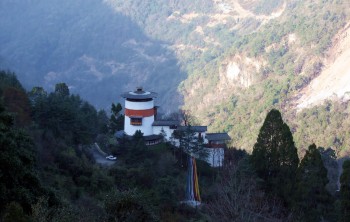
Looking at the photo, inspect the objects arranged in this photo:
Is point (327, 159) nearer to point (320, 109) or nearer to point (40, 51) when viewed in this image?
point (320, 109)

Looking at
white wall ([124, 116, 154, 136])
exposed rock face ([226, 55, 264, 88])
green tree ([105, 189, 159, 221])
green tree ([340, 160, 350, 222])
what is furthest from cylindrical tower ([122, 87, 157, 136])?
exposed rock face ([226, 55, 264, 88])

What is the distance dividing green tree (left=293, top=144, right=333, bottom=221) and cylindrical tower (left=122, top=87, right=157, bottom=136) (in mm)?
11737

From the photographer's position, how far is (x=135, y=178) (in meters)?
20.7

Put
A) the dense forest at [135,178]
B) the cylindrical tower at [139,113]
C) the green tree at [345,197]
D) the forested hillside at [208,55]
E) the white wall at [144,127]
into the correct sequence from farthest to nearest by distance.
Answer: the forested hillside at [208,55], the white wall at [144,127], the cylindrical tower at [139,113], the green tree at [345,197], the dense forest at [135,178]

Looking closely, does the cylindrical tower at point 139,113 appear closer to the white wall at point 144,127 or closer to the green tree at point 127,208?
the white wall at point 144,127

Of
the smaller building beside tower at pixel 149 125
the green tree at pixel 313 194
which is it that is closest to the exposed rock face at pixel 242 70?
the smaller building beside tower at pixel 149 125

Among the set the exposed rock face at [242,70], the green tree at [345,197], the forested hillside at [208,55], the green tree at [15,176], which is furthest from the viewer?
the exposed rock face at [242,70]

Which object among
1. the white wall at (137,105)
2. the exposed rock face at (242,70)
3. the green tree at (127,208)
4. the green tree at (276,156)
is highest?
the exposed rock face at (242,70)

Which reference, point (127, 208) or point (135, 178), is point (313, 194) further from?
point (127, 208)

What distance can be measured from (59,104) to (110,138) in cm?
413

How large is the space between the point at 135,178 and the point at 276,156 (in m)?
5.78

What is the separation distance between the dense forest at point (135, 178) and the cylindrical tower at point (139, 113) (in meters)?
1.19

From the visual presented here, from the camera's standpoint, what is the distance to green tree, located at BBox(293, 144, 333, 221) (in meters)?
16.9

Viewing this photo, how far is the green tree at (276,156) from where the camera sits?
18875 millimetres
